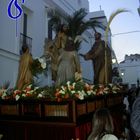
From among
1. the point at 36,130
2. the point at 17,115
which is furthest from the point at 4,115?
the point at 36,130

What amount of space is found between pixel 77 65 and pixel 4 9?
5.55 m

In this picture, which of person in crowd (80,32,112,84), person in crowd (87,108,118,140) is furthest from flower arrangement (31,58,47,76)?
person in crowd (87,108,118,140)

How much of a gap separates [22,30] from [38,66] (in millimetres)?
6590

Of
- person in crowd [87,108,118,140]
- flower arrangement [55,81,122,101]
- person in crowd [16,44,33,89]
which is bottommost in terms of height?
person in crowd [87,108,118,140]

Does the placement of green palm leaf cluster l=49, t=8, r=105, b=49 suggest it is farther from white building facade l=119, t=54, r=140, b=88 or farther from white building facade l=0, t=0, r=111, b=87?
white building facade l=119, t=54, r=140, b=88

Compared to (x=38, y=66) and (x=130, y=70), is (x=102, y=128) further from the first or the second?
(x=130, y=70)

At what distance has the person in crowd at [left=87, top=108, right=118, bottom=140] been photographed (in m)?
4.00

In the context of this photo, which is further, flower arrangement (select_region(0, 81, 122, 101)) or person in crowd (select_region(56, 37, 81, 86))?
person in crowd (select_region(56, 37, 81, 86))

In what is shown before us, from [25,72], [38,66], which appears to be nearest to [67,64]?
[38,66]

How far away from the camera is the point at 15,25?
1405cm

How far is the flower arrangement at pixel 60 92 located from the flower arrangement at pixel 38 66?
72 centimetres

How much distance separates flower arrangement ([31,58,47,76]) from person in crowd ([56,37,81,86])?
59 cm

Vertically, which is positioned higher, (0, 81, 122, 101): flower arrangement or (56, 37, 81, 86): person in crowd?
(56, 37, 81, 86): person in crowd

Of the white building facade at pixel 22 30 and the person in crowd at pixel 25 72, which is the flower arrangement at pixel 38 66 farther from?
the white building facade at pixel 22 30
